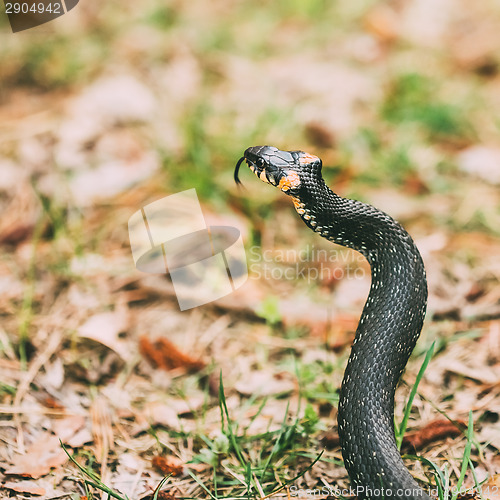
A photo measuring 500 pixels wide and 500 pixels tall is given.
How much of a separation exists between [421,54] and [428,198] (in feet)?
12.3

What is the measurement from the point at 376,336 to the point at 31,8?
6.67 metres

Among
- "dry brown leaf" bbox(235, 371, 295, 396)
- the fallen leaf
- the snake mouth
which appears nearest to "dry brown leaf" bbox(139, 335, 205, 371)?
"dry brown leaf" bbox(235, 371, 295, 396)

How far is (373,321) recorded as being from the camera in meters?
3.09

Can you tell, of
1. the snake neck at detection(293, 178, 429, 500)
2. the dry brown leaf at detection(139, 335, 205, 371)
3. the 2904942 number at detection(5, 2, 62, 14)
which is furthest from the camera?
the 2904942 number at detection(5, 2, 62, 14)

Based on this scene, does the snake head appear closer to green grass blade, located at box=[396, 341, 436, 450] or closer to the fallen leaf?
green grass blade, located at box=[396, 341, 436, 450]

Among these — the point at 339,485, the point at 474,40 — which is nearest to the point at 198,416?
the point at 339,485

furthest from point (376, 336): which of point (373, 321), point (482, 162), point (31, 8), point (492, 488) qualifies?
point (31, 8)

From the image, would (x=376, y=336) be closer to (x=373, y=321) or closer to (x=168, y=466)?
(x=373, y=321)

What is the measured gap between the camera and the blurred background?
339 centimetres

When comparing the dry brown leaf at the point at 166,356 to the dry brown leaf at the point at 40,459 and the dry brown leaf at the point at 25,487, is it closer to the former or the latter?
the dry brown leaf at the point at 40,459

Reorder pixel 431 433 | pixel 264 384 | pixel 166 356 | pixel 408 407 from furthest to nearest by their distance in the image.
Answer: pixel 166 356 < pixel 264 384 < pixel 431 433 < pixel 408 407

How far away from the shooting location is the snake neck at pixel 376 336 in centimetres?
279

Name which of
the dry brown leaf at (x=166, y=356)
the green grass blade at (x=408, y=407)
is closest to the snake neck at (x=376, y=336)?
the green grass blade at (x=408, y=407)

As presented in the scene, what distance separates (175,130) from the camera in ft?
20.7
